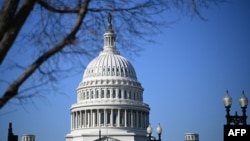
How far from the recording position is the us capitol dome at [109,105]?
127 m

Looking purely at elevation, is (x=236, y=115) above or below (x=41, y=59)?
above

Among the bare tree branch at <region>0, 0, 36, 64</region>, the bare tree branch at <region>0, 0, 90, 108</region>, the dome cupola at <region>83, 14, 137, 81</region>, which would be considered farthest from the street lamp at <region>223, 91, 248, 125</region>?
the dome cupola at <region>83, 14, 137, 81</region>

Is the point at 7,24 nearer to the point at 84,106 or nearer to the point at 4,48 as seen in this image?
the point at 4,48

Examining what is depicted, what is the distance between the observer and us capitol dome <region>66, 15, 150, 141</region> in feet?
417

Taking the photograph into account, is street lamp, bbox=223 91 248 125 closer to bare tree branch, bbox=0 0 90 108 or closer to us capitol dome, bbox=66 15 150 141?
bare tree branch, bbox=0 0 90 108

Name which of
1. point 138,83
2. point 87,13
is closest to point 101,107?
point 138,83

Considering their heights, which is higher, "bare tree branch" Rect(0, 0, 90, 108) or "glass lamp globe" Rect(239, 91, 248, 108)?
"glass lamp globe" Rect(239, 91, 248, 108)

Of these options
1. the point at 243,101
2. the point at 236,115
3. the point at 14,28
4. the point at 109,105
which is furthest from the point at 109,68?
the point at 14,28

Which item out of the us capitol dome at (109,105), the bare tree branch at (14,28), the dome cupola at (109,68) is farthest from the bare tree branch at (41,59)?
the dome cupola at (109,68)

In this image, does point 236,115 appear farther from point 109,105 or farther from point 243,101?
point 109,105

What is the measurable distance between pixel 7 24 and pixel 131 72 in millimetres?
127297

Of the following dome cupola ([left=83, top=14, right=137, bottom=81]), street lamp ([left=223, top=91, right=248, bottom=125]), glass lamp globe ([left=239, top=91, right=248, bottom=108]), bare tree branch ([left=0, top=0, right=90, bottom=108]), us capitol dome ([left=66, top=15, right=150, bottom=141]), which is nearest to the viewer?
bare tree branch ([left=0, top=0, right=90, bottom=108])

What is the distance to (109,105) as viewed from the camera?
129 m

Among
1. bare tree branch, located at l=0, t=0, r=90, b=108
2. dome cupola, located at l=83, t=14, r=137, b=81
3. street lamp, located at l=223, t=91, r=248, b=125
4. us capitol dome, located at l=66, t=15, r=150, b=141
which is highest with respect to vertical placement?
dome cupola, located at l=83, t=14, r=137, b=81
